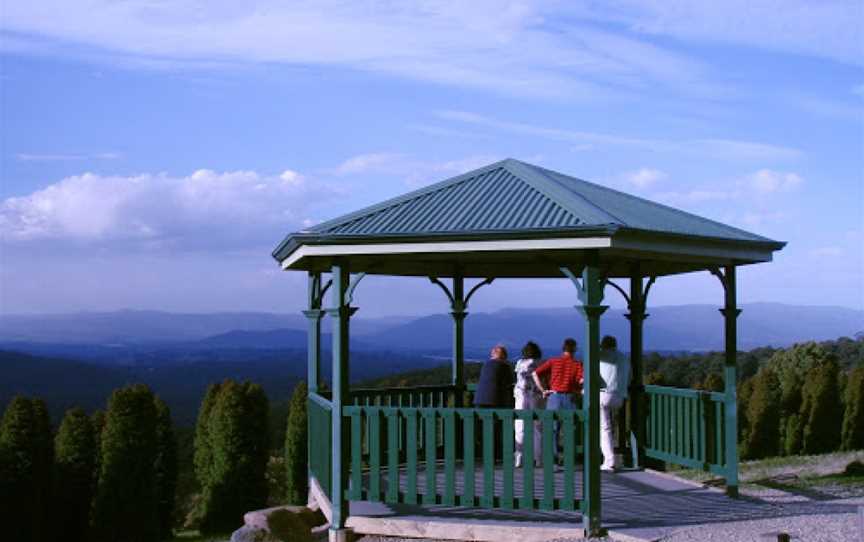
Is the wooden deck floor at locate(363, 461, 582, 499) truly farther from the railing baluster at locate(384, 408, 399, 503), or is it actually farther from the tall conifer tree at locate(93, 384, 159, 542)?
the tall conifer tree at locate(93, 384, 159, 542)

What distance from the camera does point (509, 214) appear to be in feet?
34.8

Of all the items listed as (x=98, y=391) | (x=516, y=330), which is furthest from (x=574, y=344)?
(x=516, y=330)

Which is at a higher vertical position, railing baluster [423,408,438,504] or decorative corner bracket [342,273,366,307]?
decorative corner bracket [342,273,366,307]

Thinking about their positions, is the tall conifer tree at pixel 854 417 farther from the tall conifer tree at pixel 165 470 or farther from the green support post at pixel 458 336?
the tall conifer tree at pixel 165 470

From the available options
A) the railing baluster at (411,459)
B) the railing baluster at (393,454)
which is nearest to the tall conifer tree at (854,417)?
the railing baluster at (411,459)

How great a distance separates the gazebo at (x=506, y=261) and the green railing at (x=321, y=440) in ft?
0.11

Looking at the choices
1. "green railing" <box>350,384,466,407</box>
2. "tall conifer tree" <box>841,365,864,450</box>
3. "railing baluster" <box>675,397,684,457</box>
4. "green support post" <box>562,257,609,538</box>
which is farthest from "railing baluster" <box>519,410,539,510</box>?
"tall conifer tree" <box>841,365,864,450</box>

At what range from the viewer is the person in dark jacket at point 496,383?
13.0 metres

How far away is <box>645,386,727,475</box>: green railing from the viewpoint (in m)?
12.5

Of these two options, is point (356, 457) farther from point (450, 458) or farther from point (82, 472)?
point (82, 472)

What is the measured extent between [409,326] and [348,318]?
108 metres

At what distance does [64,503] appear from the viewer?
874 inches

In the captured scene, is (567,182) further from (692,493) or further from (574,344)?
(692,493)

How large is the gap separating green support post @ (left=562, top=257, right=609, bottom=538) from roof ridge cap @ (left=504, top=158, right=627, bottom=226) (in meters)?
0.53
